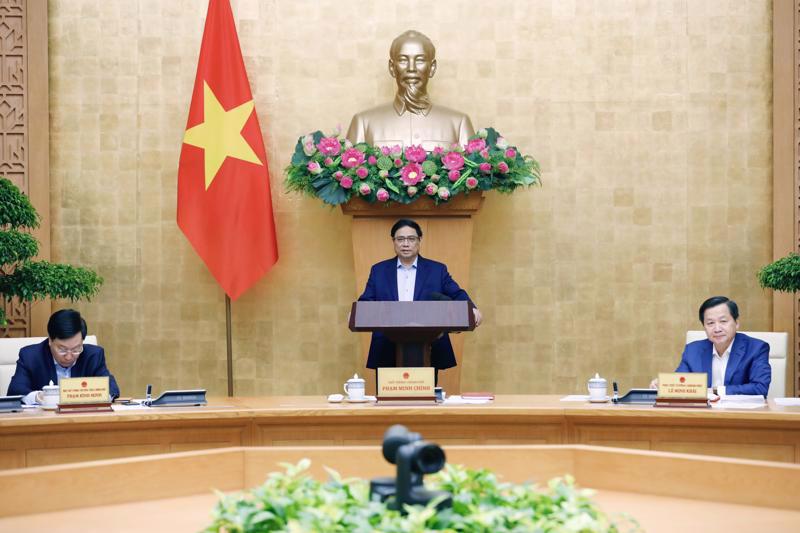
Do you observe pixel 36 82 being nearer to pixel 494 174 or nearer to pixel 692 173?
pixel 494 174

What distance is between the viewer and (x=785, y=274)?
589cm

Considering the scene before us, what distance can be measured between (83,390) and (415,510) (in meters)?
2.97

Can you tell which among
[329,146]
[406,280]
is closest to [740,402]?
[406,280]

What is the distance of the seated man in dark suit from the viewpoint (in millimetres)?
4758

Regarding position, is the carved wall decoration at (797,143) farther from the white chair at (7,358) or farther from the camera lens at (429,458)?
the camera lens at (429,458)

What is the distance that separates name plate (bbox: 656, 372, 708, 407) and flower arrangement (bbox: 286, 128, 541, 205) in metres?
2.12

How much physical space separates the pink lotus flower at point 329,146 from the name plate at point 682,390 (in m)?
2.61

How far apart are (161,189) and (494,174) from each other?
89.9 inches

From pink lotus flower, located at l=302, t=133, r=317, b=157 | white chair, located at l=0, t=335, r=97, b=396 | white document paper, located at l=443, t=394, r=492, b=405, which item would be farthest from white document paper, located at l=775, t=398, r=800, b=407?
white chair, located at l=0, t=335, r=97, b=396

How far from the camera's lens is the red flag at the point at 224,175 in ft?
21.8

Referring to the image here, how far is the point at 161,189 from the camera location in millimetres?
7141

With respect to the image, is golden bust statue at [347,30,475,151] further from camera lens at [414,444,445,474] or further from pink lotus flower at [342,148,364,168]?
camera lens at [414,444,445,474]

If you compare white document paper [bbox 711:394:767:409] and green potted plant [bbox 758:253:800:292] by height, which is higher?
green potted plant [bbox 758:253:800:292]

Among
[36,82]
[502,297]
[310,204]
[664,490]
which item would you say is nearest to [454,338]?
[502,297]
